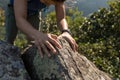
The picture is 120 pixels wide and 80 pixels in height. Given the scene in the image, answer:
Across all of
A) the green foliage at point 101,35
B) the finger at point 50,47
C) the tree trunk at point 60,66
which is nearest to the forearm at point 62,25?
the tree trunk at point 60,66

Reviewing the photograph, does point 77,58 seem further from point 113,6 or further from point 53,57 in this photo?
point 113,6

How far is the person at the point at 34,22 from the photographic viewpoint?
3.95 meters

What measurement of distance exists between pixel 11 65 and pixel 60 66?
1.69 feet

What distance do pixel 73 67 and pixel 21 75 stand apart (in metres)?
0.54

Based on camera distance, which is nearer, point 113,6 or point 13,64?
point 13,64

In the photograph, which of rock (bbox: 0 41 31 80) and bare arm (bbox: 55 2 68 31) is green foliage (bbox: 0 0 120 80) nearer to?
bare arm (bbox: 55 2 68 31)

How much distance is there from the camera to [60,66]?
4.02 meters

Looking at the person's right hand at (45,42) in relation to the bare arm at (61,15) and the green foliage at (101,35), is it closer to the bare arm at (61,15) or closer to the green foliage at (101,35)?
the bare arm at (61,15)

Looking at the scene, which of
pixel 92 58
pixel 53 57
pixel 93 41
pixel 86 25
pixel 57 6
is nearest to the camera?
pixel 53 57

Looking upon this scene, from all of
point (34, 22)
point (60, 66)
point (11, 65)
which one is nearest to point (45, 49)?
point (60, 66)

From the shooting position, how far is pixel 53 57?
13.3ft

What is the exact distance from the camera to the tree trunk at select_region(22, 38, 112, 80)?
402 centimetres

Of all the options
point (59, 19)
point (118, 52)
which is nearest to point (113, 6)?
point (118, 52)

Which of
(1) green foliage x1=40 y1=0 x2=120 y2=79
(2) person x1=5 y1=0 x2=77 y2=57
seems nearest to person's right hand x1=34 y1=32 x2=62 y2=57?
(2) person x1=5 y1=0 x2=77 y2=57
